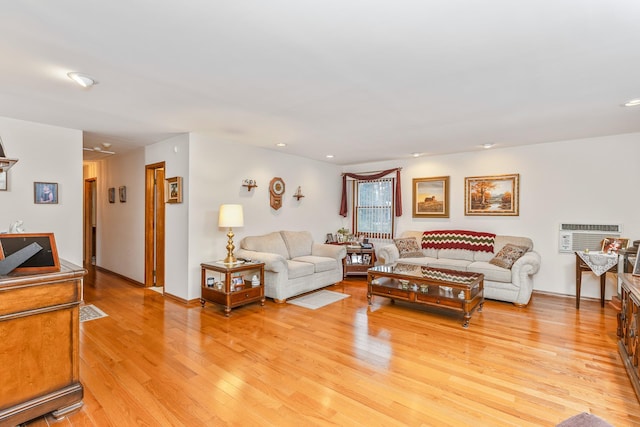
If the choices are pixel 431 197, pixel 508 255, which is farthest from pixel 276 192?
pixel 508 255

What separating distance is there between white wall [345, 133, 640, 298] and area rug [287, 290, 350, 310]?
8.32ft

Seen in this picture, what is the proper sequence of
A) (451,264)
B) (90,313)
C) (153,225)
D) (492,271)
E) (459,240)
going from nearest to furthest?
(90,313), (492,271), (451,264), (153,225), (459,240)

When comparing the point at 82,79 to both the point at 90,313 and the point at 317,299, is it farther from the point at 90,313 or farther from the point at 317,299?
the point at 317,299

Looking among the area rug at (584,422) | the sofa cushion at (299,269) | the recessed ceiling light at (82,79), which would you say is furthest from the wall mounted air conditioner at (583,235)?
the recessed ceiling light at (82,79)

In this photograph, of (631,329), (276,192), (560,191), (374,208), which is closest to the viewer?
(631,329)

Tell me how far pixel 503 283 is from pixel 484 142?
79.9 inches

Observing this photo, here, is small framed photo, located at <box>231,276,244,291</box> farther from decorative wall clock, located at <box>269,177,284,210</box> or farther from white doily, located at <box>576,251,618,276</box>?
white doily, located at <box>576,251,618,276</box>

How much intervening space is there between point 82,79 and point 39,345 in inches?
75.3

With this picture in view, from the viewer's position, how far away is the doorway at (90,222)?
682 cm

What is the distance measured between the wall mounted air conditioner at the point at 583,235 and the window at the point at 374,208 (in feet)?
8.91

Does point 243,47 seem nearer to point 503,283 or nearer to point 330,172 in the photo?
point 503,283

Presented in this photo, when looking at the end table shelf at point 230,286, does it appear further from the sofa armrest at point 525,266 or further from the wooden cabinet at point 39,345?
the sofa armrest at point 525,266

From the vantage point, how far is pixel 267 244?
16.3 ft

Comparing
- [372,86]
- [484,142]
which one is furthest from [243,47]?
[484,142]
